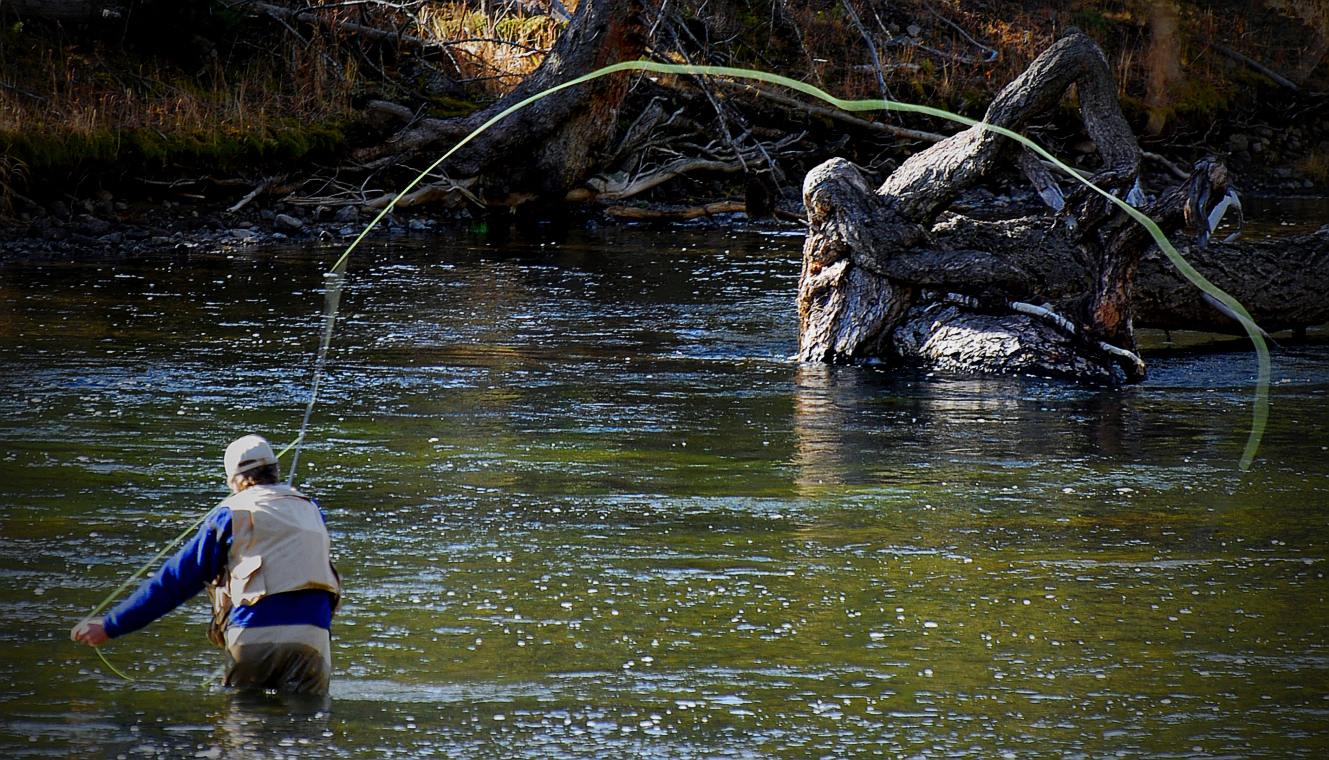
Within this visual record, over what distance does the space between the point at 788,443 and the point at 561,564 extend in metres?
2.52

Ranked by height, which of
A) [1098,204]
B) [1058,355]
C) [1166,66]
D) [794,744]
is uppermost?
[1166,66]

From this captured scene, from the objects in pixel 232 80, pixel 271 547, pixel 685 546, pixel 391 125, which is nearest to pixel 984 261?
pixel 685 546

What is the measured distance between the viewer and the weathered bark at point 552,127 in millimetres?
18375

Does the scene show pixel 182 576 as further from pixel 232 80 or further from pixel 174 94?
pixel 232 80

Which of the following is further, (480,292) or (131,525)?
(480,292)

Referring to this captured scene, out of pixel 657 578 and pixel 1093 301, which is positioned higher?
pixel 1093 301

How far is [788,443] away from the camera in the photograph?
8.38 metres

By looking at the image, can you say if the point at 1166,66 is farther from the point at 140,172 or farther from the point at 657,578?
the point at 657,578

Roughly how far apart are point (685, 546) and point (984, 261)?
209 inches

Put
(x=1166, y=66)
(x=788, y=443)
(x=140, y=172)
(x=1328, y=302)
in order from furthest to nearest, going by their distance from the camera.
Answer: (x=1166, y=66) → (x=140, y=172) → (x=1328, y=302) → (x=788, y=443)

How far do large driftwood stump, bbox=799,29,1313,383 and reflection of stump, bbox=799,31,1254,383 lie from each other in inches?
0.4

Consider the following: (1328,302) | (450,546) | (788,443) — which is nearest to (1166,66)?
(1328,302)

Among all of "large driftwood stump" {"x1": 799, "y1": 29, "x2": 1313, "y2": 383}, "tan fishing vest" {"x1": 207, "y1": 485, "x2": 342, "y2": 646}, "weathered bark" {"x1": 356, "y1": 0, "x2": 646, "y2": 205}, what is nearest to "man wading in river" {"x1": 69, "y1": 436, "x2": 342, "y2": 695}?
"tan fishing vest" {"x1": 207, "y1": 485, "x2": 342, "y2": 646}

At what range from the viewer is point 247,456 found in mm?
4488
